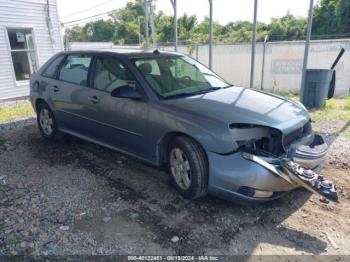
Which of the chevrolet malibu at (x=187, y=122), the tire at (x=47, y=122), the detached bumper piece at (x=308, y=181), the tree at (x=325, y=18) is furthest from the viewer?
the tree at (x=325, y=18)

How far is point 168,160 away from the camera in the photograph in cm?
366

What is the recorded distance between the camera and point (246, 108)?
3.41 metres

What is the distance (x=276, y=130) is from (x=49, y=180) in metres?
2.92

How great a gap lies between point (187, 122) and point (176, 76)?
1160 millimetres

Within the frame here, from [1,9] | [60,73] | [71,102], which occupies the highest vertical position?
[1,9]

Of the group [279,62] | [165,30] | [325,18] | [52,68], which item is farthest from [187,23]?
[52,68]

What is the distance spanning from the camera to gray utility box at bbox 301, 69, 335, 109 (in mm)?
7805

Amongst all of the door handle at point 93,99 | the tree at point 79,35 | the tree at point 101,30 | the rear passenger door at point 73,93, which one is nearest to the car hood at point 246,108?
the door handle at point 93,99

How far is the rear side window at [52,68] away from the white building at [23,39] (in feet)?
19.8

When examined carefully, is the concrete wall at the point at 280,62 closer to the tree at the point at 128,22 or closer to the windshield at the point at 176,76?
the windshield at the point at 176,76

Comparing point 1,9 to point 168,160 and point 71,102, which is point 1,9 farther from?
point 168,160

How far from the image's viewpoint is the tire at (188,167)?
10.7 feet

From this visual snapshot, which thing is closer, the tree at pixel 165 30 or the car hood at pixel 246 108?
the car hood at pixel 246 108

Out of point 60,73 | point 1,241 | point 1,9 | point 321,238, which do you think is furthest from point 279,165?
point 1,9
